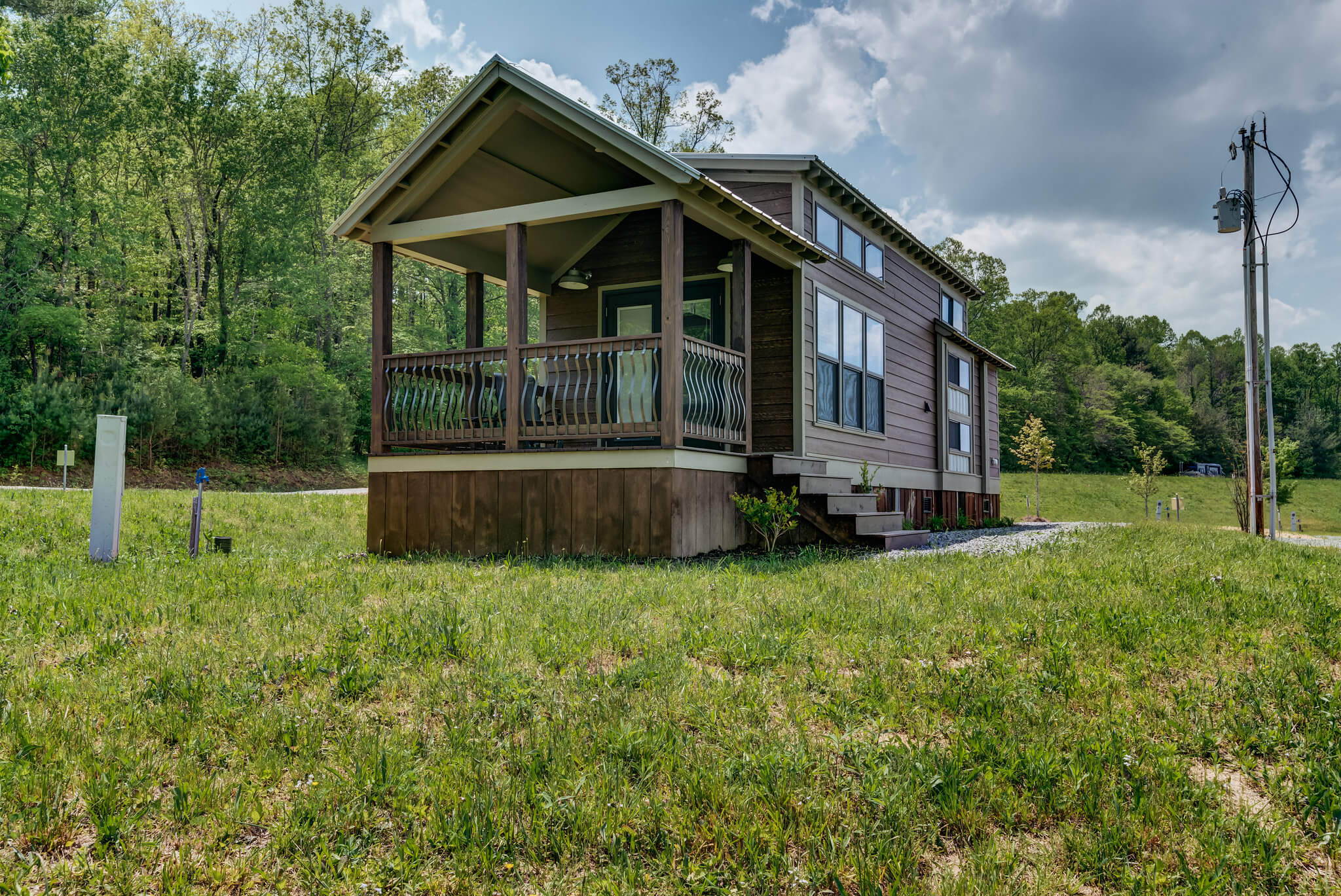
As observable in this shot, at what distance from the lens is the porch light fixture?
1134cm

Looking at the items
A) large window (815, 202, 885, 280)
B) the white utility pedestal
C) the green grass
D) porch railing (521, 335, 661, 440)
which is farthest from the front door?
the green grass

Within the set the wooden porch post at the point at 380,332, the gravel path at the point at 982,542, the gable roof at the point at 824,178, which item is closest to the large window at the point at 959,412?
the gravel path at the point at 982,542

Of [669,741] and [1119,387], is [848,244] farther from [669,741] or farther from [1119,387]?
[1119,387]

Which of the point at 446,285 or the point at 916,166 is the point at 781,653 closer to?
the point at 916,166

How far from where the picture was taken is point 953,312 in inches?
672

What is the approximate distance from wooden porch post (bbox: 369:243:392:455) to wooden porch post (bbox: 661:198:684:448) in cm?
331

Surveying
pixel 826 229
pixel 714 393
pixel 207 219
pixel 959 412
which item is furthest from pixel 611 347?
pixel 207 219

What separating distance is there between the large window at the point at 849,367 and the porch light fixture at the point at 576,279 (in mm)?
3065

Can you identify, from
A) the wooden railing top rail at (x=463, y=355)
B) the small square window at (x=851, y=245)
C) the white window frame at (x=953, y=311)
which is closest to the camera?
the wooden railing top rail at (x=463, y=355)

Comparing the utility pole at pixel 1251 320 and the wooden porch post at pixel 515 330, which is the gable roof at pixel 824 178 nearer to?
the wooden porch post at pixel 515 330

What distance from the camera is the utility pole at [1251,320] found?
1447 cm

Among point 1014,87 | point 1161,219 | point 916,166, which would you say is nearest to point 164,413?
point 916,166

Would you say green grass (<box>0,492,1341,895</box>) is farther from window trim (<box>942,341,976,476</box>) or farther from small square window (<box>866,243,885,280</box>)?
window trim (<box>942,341,976,476</box>)

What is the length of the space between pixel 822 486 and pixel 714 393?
1.69m
